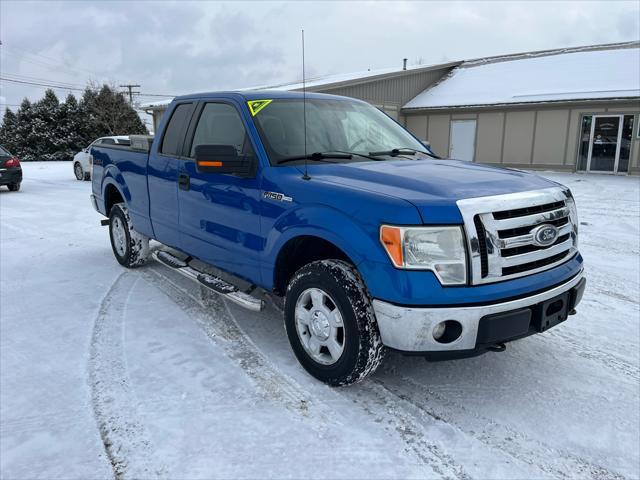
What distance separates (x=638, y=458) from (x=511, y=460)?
686 millimetres

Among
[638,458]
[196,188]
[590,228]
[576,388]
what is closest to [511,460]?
[638,458]

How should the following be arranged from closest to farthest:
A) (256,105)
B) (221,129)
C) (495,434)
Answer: (495,434) < (256,105) < (221,129)

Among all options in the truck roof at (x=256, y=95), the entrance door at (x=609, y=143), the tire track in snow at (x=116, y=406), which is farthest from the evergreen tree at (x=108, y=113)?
the tire track in snow at (x=116, y=406)

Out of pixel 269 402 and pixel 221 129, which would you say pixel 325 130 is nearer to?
pixel 221 129

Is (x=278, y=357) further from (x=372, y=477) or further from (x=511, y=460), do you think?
(x=511, y=460)

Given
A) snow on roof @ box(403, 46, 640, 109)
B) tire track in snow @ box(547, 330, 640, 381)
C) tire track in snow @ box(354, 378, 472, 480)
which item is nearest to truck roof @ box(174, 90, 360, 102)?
tire track in snow @ box(354, 378, 472, 480)

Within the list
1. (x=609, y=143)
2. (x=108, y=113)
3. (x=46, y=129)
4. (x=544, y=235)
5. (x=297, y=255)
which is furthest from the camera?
(x=108, y=113)

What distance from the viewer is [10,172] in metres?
14.9

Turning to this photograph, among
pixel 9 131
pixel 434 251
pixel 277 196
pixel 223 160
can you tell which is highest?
pixel 9 131

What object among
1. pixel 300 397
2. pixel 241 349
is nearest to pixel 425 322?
pixel 300 397

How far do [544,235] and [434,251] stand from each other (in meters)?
0.77

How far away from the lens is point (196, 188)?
4.30m

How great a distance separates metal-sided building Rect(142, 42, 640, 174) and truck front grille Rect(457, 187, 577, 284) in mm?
18531

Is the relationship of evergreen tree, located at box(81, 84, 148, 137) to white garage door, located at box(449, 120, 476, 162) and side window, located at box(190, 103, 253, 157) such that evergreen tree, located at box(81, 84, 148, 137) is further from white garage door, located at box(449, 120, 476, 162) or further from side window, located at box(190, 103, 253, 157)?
side window, located at box(190, 103, 253, 157)
